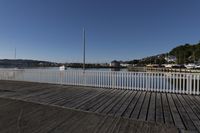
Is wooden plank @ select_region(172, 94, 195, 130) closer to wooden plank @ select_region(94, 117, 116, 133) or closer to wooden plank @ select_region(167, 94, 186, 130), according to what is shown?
wooden plank @ select_region(167, 94, 186, 130)

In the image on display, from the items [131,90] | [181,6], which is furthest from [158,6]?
[131,90]

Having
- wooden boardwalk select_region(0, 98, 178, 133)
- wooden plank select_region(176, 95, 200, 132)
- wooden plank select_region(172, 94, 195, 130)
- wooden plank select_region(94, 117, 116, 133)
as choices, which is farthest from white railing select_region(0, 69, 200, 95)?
wooden plank select_region(94, 117, 116, 133)

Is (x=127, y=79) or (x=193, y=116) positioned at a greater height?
(x=127, y=79)

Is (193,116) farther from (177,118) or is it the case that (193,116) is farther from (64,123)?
(64,123)

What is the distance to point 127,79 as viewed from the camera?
253 inches

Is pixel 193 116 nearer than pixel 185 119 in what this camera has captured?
No

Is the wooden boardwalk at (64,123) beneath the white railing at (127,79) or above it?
beneath

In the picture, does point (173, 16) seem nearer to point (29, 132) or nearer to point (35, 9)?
point (35, 9)

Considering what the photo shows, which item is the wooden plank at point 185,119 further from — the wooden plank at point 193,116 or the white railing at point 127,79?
the white railing at point 127,79

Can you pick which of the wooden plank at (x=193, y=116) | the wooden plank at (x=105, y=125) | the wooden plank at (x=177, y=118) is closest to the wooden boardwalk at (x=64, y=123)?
the wooden plank at (x=105, y=125)

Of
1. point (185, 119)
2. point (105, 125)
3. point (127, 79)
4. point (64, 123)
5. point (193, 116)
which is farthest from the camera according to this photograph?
point (127, 79)

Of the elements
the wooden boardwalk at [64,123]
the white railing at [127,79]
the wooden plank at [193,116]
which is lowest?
the wooden boardwalk at [64,123]

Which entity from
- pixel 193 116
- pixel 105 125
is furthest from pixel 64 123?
pixel 193 116

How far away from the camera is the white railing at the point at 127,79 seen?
5.55 meters
